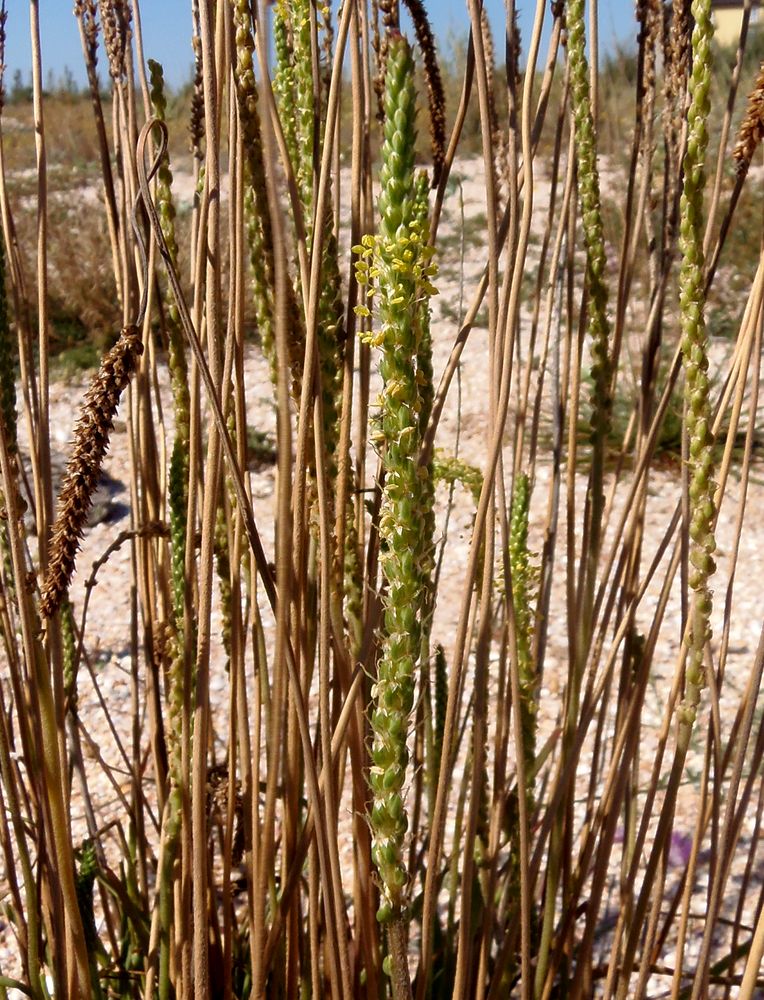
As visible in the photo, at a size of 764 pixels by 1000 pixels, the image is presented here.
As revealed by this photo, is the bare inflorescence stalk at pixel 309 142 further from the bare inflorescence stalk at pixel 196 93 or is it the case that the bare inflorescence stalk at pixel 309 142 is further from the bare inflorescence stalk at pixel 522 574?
the bare inflorescence stalk at pixel 522 574

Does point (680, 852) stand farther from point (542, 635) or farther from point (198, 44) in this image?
point (198, 44)

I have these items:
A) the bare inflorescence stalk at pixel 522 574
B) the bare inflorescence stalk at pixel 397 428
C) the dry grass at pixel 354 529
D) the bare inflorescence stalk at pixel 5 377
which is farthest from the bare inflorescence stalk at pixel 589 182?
the bare inflorescence stalk at pixel 5 377

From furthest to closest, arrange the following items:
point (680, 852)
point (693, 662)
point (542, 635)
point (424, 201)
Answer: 1. point (680, 852)
2. point (542, 635)
3. point (693, 662)
4. point (424, 201)

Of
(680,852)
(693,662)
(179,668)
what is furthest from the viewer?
(680,852)

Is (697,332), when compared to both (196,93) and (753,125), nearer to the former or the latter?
(753,125)

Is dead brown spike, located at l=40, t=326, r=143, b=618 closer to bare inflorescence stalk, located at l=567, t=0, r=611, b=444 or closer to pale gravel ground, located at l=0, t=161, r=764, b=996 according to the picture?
bare inflorescence stalk, located at l=567, t=0, r=611, b=444

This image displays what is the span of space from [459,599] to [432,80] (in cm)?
189

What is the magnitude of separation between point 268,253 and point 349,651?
249 mm

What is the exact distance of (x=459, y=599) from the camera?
96.0 inches

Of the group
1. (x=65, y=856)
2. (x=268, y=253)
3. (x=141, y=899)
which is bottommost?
(x=141, y=899)

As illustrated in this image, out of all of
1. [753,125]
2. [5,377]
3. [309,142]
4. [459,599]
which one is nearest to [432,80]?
[309,142]

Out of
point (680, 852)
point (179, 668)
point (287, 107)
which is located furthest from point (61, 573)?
point (680, 852)

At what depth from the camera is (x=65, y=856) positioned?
0.60 m

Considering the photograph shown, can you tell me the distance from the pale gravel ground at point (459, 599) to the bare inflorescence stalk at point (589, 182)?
59 centimetres
